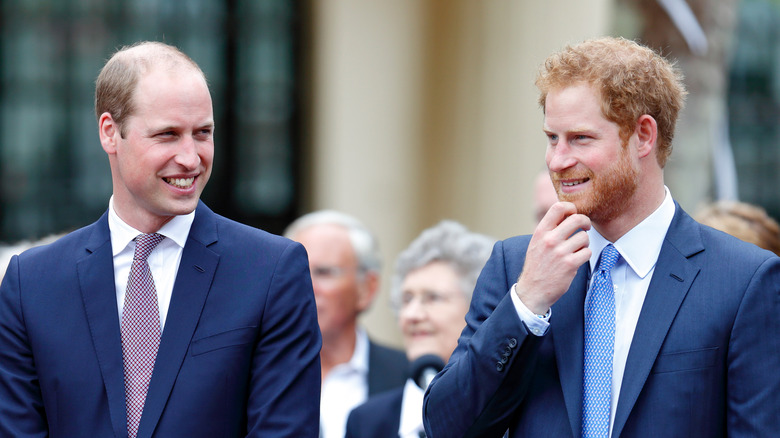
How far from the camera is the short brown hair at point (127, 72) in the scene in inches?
118

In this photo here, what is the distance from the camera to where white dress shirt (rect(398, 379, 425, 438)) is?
14.0 ft

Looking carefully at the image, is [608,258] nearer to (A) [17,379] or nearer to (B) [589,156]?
(B) [589,156]

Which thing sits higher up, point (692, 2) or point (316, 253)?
point (692, 2)

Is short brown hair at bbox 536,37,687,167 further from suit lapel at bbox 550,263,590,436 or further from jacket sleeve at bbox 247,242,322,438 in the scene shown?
jacket sleeve at bbox 247,242,322,438

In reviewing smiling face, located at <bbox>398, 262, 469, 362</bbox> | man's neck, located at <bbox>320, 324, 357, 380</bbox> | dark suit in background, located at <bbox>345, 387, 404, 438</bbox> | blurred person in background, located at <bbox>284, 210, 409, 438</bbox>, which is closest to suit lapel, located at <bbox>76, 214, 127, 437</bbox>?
dark suit in background, located at <bbox>345, 387, 404, 438</bbox>

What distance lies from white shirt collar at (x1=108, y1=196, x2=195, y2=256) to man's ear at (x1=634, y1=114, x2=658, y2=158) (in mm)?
1260

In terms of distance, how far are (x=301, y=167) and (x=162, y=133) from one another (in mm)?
7208

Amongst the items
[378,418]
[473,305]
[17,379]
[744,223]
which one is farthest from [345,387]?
[17,379]

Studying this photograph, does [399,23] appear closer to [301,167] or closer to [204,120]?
[301,167]

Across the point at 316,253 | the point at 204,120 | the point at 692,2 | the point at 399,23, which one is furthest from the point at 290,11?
the point at 204,120

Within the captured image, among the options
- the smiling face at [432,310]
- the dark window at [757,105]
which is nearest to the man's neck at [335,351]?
the smiling face at [432,310]

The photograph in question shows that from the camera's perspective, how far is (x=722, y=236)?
2.91m

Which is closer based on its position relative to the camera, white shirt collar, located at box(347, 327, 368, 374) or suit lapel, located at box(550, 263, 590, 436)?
suit lapel, located at box(550, 263, 590, 436)

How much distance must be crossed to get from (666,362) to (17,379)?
1.72 meters
